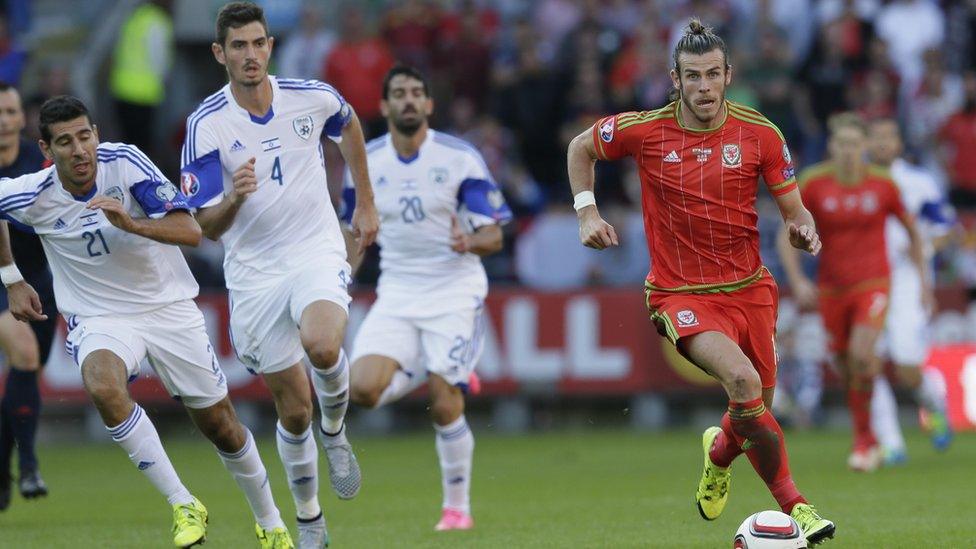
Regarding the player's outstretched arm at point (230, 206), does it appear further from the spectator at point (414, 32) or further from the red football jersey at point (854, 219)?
the spectator at point (414, 32)

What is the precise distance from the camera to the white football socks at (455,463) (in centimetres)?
1081

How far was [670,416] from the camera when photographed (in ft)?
62.3

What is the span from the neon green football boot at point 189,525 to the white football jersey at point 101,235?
119cm

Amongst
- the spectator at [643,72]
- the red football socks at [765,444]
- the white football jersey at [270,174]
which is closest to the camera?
the red football socks at [765,444]

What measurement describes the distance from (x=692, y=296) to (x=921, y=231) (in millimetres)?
6854

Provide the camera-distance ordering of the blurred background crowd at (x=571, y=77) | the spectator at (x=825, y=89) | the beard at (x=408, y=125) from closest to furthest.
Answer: the beard at (x=408, y=125), the blurred background crowd at (x=571, y=77), the spectator at (x=825, y=89)

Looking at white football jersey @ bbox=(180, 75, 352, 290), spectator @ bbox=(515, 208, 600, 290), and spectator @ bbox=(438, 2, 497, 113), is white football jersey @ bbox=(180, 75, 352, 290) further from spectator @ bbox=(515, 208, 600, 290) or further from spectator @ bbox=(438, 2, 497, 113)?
spectator @ bbox=(438, 2, 497, 113)

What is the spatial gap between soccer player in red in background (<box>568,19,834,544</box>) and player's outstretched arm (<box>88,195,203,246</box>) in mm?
2068

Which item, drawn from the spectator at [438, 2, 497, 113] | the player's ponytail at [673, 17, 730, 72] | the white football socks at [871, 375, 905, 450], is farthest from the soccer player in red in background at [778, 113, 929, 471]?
the spectator at [438, 2, 497, 113]

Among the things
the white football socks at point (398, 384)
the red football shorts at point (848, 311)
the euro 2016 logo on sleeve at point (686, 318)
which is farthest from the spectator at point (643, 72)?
the euro 2016 logo on sleeve at point (686, 318)

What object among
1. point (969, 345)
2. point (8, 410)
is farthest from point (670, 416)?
point (8, 410)

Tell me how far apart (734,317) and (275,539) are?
9.16 feet

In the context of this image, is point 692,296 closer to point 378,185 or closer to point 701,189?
point 701,189

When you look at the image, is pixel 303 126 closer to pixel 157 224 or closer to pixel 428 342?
pixel 157 224
